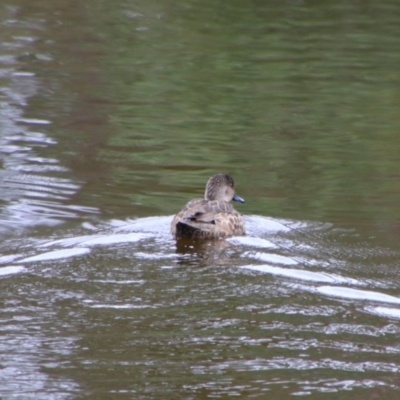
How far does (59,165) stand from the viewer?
1241 cm

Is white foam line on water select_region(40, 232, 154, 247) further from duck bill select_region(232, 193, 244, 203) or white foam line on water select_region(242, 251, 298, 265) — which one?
duck bill select_region(232, 193, 244, 203)

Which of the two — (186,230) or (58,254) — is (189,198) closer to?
(186,230)

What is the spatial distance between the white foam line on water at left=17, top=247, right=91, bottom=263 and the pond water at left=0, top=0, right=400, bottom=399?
1.1 inches

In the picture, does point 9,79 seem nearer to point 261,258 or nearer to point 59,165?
point 59,165

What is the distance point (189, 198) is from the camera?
37.1 ft

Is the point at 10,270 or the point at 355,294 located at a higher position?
the point at 10,270

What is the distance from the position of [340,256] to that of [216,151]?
4.69m

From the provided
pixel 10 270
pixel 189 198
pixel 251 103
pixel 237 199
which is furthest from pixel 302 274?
pixel 251 103

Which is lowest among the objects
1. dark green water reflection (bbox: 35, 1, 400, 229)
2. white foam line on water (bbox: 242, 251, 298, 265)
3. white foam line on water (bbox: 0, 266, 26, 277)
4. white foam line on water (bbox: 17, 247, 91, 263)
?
white foam line on water (bbox: 242, 251, 298, 265)

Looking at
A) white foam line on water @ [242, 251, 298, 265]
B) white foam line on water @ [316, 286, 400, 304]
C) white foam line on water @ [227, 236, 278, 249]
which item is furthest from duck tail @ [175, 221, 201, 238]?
white foam line on water @ [316, 286, 400, 304]

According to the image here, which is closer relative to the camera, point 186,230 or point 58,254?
point 58,254

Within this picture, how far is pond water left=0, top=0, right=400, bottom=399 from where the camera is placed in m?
6.27

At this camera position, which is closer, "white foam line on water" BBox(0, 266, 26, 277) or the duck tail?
"white foam line on water" BBox(0, 266, 26, 277)

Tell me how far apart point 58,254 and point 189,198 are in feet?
9.72
